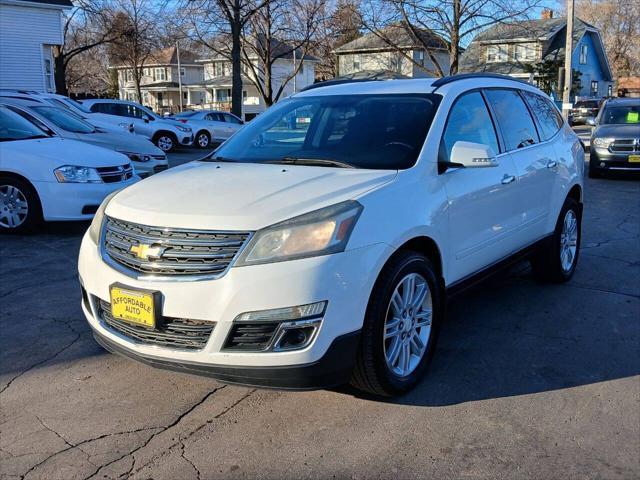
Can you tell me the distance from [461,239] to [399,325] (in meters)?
0.86

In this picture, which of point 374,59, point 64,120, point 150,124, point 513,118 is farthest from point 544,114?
point 374,59

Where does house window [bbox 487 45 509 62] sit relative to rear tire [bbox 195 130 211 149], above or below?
above

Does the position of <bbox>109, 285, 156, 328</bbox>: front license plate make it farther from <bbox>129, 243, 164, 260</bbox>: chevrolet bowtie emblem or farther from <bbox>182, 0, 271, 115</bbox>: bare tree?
<bbox>182, 0, 271, 115</bbox>: bare tree

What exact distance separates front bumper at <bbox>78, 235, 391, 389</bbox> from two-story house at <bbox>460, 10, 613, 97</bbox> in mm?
41841

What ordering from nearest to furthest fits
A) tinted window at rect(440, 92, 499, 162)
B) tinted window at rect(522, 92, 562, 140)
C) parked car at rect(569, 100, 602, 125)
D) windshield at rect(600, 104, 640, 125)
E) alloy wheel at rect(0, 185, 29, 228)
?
tinted window at rect(440, 92, 499, 162) → tinted window at rect(522, 92, 562, 140) → alloy wheel at rect(0, 185, 29, 228) → windshield at rect(600, 104, 640, 125) → parked car at rect(569, 100, 602, 125)

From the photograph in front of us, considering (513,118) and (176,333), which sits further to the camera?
(513,118)

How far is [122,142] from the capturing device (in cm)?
1086

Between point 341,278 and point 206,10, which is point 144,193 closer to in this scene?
point 341,278

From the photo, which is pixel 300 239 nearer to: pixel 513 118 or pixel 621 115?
pixel 513 118

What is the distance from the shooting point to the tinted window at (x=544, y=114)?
5547 mm

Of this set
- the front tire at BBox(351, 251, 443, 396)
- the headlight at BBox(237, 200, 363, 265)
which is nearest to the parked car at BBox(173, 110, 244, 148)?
the front tire at BBox(351, 251, 443, 396)

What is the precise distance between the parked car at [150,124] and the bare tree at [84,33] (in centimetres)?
1351

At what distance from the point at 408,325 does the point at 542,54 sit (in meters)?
51.6

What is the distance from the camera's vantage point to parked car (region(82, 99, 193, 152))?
2092cm
